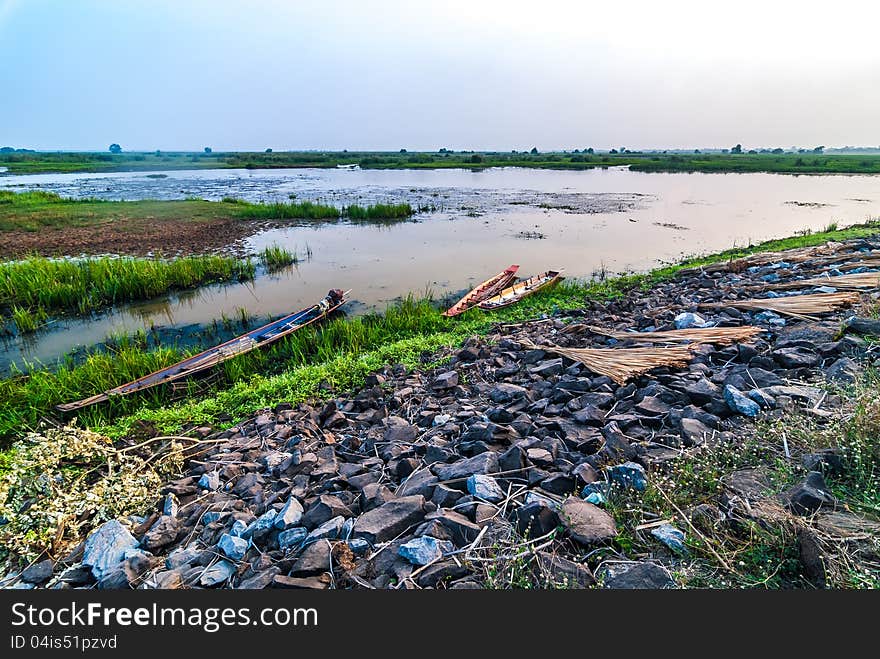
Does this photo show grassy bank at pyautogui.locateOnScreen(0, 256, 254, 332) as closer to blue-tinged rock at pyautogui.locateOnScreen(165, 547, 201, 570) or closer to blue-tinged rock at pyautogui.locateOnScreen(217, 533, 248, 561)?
blue-tinged rock at pyautogui.locateOnScreen(165, 547, 201, 570)

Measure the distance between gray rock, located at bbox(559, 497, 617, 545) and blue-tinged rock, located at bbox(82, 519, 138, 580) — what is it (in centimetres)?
322

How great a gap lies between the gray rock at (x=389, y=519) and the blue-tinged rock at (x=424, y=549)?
0.78ft

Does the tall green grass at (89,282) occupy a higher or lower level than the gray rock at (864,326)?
lower

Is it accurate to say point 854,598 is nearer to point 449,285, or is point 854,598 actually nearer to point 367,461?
point 367,461

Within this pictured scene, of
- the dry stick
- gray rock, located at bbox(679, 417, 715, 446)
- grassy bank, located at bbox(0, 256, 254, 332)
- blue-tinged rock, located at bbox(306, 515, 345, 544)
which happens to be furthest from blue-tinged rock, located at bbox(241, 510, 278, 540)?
grassy bank, located at bbox(0, 256, 254, 332)

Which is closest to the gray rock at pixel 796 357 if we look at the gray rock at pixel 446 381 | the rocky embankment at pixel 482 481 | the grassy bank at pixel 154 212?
the rocky embankment at pixel 482 481

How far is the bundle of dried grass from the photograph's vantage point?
6102 millimetres

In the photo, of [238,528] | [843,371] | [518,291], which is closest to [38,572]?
[238,528]

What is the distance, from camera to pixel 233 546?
10.2 feet

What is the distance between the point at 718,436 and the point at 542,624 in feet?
7.89

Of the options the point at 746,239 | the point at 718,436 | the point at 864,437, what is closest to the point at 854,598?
the point at 864,437

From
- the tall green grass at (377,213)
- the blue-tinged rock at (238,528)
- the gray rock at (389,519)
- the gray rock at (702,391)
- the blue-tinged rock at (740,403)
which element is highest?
the tall green grass at (377,213)

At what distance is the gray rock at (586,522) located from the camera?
258 cm

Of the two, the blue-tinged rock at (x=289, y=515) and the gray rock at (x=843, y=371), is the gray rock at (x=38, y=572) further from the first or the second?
the gray rock at (x=843, y=371)
